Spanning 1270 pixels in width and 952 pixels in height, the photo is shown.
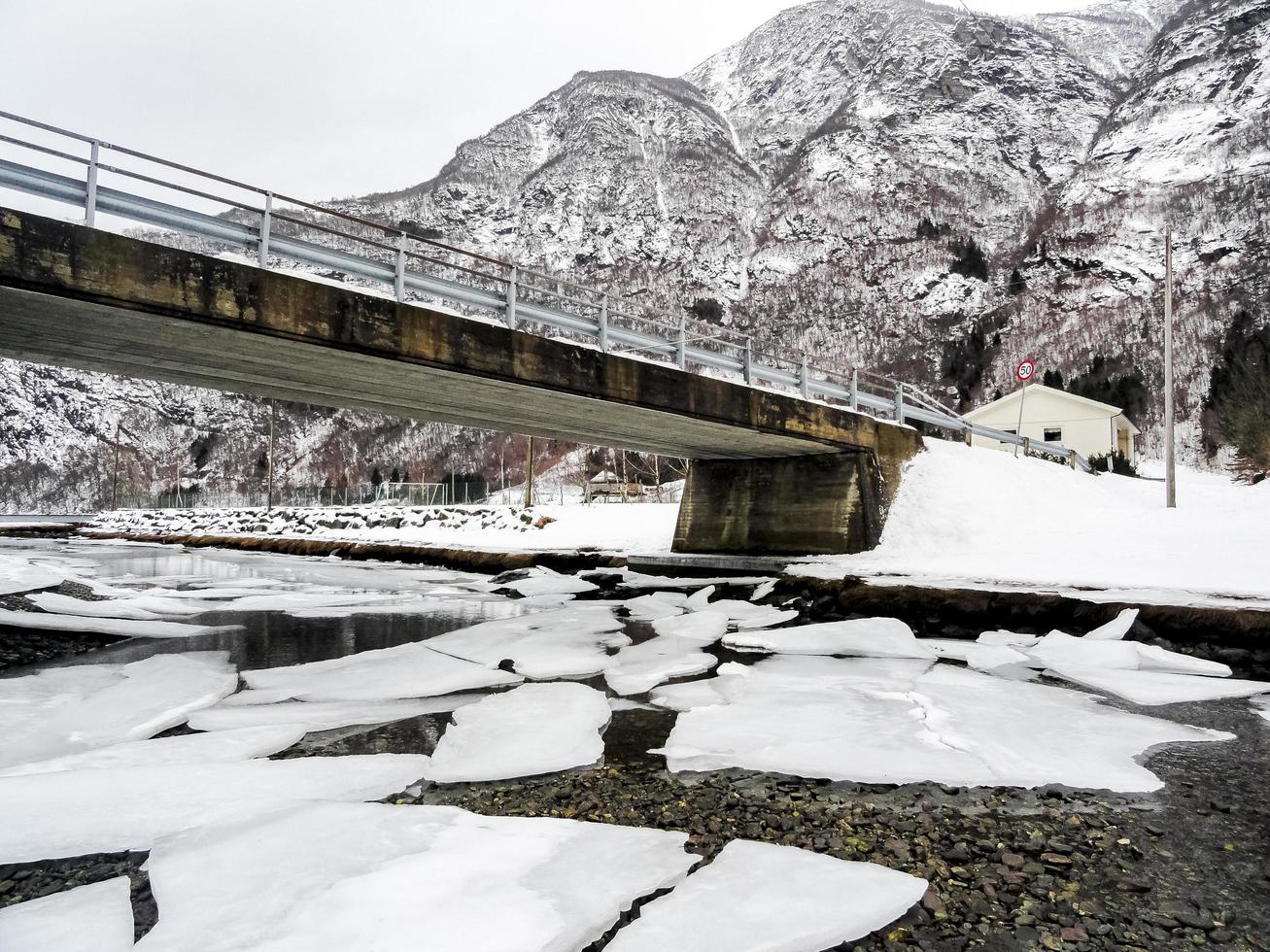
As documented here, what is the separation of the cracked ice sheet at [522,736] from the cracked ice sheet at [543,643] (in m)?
1.11

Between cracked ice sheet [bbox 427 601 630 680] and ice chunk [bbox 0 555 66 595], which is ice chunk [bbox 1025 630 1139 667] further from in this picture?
ice chunk [bbox 0 555 66 595]

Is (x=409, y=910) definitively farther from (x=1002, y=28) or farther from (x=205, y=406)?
(x=1002, y=28)

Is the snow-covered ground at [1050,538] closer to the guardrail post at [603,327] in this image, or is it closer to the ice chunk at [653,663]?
the ice chunk at [653,663]

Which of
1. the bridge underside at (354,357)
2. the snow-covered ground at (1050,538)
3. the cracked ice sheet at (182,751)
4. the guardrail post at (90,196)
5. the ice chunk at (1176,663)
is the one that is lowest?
the cracked ice sheet at (182,751)

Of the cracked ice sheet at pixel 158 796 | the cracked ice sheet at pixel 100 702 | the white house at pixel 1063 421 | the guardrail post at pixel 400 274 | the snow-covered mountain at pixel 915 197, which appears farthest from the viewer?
the snow-covered mountain at pixel 915 197

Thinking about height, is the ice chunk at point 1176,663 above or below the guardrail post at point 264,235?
below

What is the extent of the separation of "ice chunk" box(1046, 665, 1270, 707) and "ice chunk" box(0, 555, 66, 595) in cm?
1704

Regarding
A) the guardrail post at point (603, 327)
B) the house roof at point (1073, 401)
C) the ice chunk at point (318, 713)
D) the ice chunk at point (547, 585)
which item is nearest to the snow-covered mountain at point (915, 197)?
the house roof at point (1073, 401)

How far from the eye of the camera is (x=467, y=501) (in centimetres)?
4100

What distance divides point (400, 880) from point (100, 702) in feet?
15.4

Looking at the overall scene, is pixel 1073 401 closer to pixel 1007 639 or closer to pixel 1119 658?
pixel 1007 639

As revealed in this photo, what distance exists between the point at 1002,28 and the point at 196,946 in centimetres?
22071

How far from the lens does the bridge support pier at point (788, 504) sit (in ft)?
56.4

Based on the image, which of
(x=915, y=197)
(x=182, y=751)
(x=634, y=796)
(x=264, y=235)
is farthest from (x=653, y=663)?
(x=915, y=197)
